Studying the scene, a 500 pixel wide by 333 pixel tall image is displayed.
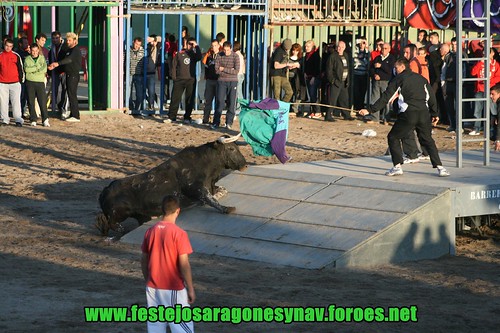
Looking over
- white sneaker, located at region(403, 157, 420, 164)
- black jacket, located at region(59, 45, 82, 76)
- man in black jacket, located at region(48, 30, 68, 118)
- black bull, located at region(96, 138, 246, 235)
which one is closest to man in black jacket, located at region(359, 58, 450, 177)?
white sneaker, located at region(403, 157, 420, 164)

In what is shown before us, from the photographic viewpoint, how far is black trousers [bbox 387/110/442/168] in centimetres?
1512

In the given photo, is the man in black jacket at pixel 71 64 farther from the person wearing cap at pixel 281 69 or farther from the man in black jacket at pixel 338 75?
the man in black jacket at pixel 338 75

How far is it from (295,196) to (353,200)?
2.71ft

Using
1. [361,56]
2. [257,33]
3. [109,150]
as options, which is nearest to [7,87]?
[109,150]

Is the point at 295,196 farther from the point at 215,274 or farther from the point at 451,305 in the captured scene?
the point at 451,305

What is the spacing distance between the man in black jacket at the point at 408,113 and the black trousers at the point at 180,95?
10.2 m

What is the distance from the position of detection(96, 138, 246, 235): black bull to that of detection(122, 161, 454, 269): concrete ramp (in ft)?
0.74

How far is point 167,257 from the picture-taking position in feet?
28.3

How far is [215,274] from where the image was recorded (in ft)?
40.4

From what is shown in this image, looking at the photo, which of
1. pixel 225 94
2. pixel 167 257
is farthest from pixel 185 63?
pixel 167 257

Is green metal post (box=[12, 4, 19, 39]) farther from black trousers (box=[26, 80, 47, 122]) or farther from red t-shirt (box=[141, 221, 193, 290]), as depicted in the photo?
red t-shirt (box=[141, 221, 193, 290])

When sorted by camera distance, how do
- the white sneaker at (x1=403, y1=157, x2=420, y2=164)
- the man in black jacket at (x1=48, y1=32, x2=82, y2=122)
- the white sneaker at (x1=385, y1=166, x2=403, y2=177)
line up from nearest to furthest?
the white sneaker at (x1=385, y1=166, x2=403, y2=177) → the white sneaker at (x1=403, y1=157, x2=420, y2=164) → the man in black jacket at (x1=48, y1=32, x2=82, y2=122)

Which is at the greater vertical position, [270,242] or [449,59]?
[449,59]

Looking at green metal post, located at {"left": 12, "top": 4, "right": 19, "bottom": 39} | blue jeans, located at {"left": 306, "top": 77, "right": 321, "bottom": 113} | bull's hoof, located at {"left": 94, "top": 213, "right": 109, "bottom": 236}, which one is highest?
green metal post, located at {"left": 12, "top": 4, "right": 19, "bottom": 39}
